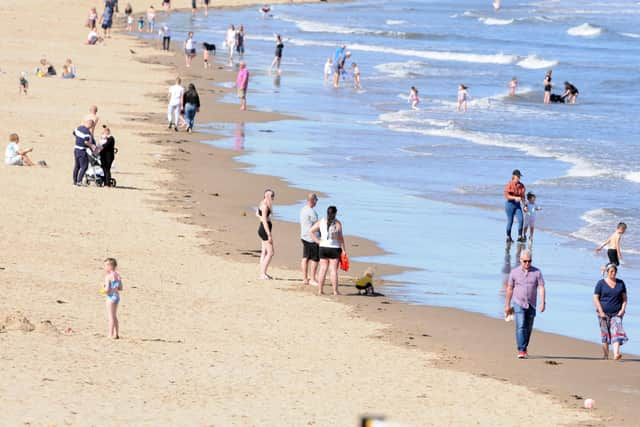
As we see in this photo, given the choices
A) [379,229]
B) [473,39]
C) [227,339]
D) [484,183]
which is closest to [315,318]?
[227,339]

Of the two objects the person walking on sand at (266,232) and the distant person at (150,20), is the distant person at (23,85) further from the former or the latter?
the distant person at (150,20)

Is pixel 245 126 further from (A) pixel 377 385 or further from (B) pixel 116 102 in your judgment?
(A) pixel 377 385

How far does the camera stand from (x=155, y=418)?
10688 millimetres

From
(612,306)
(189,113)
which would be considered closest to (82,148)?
(189,113)

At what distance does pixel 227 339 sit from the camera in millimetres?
13891

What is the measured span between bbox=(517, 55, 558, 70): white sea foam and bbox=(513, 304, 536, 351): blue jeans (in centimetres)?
4592

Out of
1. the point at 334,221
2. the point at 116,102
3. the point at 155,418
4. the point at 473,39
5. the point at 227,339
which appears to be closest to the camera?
the point at 155,418

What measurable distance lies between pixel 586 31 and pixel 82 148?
Answer: 62.3 meters

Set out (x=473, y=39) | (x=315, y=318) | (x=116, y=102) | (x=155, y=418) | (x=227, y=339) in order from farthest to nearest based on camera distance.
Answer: (x=473, y=39), (x=116, y=102), (x=315, y=318), (x=227, y=339), (x=155, y=418)

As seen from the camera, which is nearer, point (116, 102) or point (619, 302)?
point (619, 302)

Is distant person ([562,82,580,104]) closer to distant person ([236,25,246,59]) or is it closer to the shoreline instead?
distant person ([236,25,246,59])

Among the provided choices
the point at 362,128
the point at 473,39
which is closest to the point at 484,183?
the point at 362,128

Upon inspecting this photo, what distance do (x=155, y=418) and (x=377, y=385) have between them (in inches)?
100

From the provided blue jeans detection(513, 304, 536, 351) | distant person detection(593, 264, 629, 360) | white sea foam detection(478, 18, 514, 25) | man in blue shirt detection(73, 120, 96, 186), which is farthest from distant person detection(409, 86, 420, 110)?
white sea foam detection(478, 18, 514, 25)
